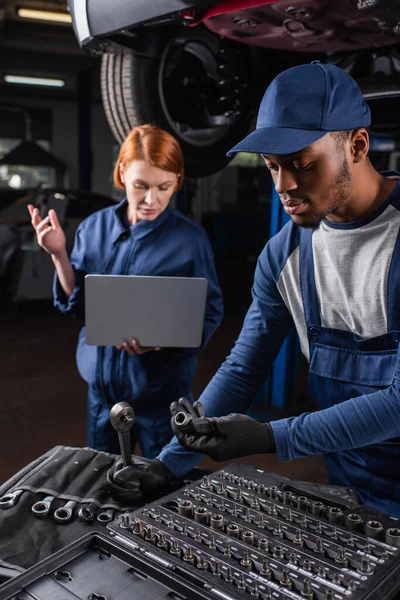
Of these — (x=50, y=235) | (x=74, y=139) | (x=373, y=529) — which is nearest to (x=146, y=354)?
(x=50, y=235)

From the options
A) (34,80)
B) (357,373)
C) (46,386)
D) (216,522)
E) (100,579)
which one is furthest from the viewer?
(34,80)

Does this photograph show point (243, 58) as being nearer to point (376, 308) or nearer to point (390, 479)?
point (376, 308)

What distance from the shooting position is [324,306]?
4.16 feet

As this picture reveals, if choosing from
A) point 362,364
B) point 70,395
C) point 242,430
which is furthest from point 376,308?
point 70,395

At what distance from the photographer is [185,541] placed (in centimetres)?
88

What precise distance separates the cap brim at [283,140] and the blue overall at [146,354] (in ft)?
2.91

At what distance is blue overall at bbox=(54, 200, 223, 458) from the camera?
187 centimetres

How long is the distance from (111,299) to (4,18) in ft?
17.9

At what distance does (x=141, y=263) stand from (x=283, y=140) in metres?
0.95

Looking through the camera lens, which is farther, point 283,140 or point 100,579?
point 283,140

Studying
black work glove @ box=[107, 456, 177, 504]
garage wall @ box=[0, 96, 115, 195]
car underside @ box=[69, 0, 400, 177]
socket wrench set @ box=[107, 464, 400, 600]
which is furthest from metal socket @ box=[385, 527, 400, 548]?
garage wall @ box=[0, 96, 115, 195]

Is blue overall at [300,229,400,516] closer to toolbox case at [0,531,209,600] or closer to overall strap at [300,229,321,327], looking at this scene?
overall strap at [300,229,321,327]

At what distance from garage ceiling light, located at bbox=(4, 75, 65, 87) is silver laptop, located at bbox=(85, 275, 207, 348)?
399 inches

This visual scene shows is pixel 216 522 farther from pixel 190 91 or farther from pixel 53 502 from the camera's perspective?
pixel 190 91
